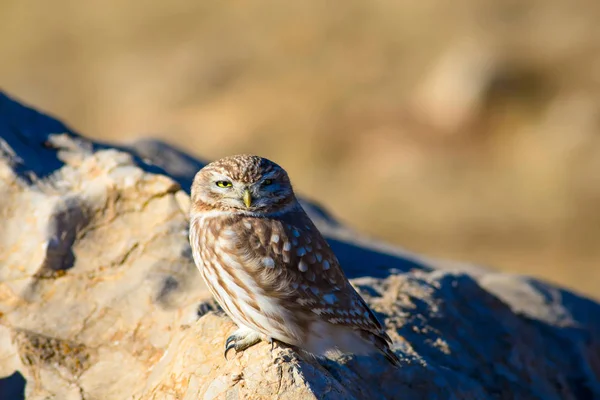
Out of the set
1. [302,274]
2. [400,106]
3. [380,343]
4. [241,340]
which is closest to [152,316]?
[241,340]

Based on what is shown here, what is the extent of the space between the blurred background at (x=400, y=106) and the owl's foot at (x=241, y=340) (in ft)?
41.1

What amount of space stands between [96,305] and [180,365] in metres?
1.14

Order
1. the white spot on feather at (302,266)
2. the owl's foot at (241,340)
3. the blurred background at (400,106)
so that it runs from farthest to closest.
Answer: the blurred background at (400,106), the white spot on feather at (302,266), the owl's foot at (241,340)

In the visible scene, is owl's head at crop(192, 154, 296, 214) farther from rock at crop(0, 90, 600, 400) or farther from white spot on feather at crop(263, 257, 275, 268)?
rock at crop(0, 90, 600, 400)

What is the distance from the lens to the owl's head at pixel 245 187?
15.8ft

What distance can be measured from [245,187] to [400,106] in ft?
54.5

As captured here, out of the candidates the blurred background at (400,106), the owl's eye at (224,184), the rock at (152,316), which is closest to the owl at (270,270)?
the owl's eye at (224,184)

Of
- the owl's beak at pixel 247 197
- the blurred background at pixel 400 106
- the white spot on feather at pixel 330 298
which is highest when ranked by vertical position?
the blurred background at pixel 400 106

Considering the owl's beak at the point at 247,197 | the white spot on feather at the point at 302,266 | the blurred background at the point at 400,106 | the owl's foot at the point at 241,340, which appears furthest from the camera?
the blurred background at the point at 400,106

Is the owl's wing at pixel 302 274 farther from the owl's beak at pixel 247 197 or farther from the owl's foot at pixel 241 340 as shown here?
the owl's foot at pixel 241 340

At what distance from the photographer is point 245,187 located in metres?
4.82

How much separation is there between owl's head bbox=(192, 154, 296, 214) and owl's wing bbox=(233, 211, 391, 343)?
0.13 metres

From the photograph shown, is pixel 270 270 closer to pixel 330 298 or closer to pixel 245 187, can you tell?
pixel 330 298

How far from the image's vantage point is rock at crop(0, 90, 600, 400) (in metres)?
4.69
